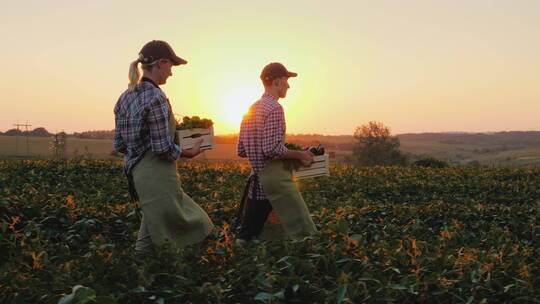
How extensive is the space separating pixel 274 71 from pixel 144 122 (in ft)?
5.13

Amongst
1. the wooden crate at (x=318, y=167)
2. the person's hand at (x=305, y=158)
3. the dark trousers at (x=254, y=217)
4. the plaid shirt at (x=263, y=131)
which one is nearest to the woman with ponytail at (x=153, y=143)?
the plaid shirt at (x=263, y=131)

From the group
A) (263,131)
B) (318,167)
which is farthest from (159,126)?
(318,167)

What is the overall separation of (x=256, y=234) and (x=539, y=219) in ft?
18.7

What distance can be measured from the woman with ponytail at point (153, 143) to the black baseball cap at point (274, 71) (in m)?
1.08

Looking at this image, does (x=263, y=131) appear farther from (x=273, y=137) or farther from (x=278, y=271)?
(x=278, y=271)

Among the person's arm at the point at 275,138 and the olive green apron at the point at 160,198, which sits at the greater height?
the person's arm at the point at 275,138

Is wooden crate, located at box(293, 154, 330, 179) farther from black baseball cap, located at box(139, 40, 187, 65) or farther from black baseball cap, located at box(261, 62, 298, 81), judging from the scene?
black baseball cap, located at box(139, 40, 187, 65)

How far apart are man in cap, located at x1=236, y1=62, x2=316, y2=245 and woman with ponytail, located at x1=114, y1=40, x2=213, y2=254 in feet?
3.09

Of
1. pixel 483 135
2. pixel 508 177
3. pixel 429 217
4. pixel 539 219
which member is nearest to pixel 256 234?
pixel 429 217

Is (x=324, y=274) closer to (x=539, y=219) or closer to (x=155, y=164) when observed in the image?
(x=155, y=164)

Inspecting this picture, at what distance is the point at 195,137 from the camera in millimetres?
4547

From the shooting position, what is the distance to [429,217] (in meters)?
8.48

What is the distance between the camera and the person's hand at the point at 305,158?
4.94 m

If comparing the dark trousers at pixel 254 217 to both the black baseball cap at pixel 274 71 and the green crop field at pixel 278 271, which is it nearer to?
the green crop field at pixel 278 271
